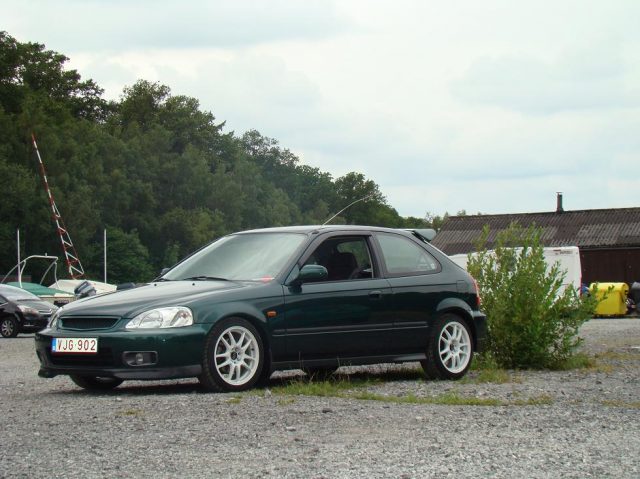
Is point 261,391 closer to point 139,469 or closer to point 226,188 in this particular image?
point 139,469

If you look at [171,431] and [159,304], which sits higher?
[159,304]

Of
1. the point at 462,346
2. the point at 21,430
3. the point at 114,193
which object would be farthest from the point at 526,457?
the point at 114,193

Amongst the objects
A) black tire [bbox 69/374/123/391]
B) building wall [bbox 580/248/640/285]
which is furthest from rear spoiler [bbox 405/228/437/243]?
building wall [bbox 580/248/640/285]

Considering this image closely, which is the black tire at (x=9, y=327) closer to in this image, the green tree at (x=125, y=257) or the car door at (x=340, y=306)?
the car door at (x=340, y=306)

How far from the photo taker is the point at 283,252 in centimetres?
1170

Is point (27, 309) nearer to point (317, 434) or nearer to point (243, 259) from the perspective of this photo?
point (243, 259)

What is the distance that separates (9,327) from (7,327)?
0.07m

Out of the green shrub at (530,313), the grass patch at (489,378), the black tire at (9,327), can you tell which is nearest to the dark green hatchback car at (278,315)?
the grass patch at (489,378)

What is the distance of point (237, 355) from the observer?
35.3ft

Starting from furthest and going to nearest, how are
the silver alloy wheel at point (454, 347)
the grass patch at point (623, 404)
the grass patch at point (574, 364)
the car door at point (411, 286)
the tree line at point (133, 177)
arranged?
the tree line at point (133, 177), the grass patch at point (574, 364), the silver alloy wheel at point (454, 347), the car door at point (411, 286), the grass patch at point (623, 404)

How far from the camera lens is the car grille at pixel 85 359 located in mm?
10461

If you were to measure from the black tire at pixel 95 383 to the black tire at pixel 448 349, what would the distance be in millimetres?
3180

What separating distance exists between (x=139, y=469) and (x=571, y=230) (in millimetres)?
67302

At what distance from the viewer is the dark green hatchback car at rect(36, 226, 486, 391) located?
34.4 feet
